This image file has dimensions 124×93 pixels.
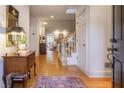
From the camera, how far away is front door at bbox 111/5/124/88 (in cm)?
215

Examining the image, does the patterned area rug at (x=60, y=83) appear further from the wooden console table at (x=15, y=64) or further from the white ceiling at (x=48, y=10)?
the white ceiling at (x=48, y=10)

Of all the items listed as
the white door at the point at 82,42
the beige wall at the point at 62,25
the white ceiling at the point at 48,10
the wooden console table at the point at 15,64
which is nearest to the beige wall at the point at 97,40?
the white door at the point at 82,42

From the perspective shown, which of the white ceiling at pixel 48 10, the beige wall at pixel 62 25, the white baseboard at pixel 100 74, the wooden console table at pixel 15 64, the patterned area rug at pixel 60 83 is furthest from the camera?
the beige wall at pixel 62 25

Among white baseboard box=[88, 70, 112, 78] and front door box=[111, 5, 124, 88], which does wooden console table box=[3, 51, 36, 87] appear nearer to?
front door box=[111, 5, 124, 88]

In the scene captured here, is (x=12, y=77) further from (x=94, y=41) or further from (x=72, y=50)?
(x=72, y=50)

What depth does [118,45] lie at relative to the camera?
2.29 m

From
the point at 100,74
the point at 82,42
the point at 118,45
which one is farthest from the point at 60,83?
the point at 118,45

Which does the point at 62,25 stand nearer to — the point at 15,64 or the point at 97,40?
the point at 97,40

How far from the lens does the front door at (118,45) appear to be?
2.15m
